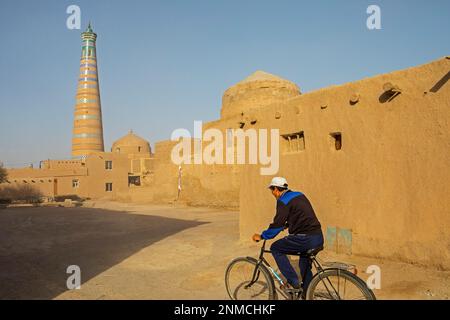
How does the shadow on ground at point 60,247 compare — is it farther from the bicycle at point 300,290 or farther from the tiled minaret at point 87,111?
the tiled minaret at point 87,111

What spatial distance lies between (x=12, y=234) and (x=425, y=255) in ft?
35.8

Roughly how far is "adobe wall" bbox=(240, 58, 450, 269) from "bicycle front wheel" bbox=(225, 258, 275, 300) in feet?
7.86

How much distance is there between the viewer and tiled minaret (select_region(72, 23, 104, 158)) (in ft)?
151

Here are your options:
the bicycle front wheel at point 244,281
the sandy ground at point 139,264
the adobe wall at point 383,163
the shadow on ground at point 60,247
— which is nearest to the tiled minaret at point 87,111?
the shadow on ground at point 60,247

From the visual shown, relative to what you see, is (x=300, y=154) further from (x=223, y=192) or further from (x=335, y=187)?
(x=223, y=192)

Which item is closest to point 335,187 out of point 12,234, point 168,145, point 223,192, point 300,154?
point 300,154

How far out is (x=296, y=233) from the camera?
157 inches

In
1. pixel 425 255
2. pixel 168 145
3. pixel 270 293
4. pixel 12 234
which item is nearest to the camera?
pixel 270 293

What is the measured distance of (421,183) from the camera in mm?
5434

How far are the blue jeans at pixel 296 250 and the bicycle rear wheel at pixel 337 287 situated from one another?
5.6 inches

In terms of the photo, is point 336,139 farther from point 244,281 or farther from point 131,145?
point 131,145

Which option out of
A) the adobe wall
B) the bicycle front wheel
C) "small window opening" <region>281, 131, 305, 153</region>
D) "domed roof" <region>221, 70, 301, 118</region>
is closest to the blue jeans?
the bicycle front wheel

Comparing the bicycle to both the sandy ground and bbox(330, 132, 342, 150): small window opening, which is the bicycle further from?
bbox(330, 132, 342, 150): small window opening

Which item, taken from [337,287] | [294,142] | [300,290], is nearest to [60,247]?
[294,142]
